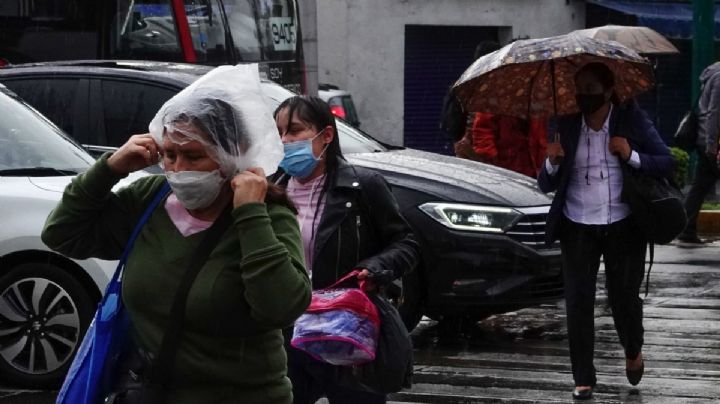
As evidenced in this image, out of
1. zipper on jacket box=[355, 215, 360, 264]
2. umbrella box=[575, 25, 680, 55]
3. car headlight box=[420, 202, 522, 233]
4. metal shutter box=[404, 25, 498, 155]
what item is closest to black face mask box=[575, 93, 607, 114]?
car headlight box=[420, 202, 522, 233]

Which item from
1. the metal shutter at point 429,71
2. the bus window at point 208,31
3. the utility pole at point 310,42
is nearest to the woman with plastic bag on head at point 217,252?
the utility pole at point 310,42

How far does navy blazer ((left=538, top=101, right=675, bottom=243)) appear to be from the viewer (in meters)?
7.71

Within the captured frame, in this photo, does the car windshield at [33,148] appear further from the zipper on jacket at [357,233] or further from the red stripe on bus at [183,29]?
the red stripe on bus at [183,29]

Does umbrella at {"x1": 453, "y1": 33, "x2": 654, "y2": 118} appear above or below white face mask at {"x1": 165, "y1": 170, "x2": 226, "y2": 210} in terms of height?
below

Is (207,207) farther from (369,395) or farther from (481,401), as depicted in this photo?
(481,401)

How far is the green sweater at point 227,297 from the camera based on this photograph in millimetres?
3643

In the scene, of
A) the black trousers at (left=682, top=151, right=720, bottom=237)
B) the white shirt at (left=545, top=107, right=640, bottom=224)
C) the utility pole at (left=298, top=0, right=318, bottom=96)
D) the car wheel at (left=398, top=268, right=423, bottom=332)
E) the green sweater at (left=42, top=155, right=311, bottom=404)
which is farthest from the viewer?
the utility pole at (left=298, top=0, right=318, bottom=96)

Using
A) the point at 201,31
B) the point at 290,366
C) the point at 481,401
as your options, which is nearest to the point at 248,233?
the point at 290,366

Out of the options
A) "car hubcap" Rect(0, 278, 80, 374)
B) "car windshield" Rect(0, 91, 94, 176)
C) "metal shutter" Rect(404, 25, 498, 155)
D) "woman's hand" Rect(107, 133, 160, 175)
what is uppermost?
"woman's hand" Rect(107, 133, 160, 175)

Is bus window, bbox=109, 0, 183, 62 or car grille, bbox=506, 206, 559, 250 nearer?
car grille, bbox=506, 206, 559, 250

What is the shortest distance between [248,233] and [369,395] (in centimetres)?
193

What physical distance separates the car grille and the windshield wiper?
8.48 ft

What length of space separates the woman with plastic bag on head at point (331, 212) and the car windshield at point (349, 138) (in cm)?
428

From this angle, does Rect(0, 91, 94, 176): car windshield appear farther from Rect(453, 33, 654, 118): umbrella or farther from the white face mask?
the white face mask
